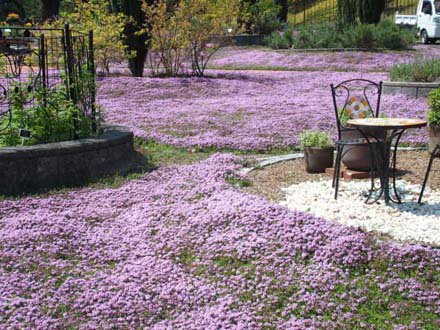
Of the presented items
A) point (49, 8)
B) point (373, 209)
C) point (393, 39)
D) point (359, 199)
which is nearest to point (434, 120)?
point (359, 199)

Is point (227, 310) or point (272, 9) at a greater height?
point (272, 9)

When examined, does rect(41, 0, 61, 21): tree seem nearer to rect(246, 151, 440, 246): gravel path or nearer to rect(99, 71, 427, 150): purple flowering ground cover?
rect(99, 71, 427, 150): purple flowering ground cover

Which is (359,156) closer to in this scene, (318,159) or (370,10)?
(318,159)

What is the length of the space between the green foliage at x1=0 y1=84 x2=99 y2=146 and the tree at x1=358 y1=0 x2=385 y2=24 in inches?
931

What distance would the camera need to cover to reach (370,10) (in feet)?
97.2

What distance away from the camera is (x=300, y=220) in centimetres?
580

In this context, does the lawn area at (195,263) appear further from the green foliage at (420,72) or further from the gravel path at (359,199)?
the green foliage at (420,72)

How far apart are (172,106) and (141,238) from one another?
824 centimetres

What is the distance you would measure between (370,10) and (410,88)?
1673 cm

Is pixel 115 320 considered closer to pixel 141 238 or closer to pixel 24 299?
pixel 24 299

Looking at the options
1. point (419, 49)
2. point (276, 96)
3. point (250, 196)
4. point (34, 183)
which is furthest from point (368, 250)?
point (419, 49)

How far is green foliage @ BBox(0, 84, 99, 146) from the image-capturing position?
8.02 metres

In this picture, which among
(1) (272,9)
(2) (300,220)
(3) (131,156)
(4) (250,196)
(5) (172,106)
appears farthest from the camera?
(1) (272,9)

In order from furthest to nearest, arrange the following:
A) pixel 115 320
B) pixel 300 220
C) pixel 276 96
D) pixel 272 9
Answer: pixel 272 9 → pixel 276 96 → pixel 300 220 → pixel 115 320
